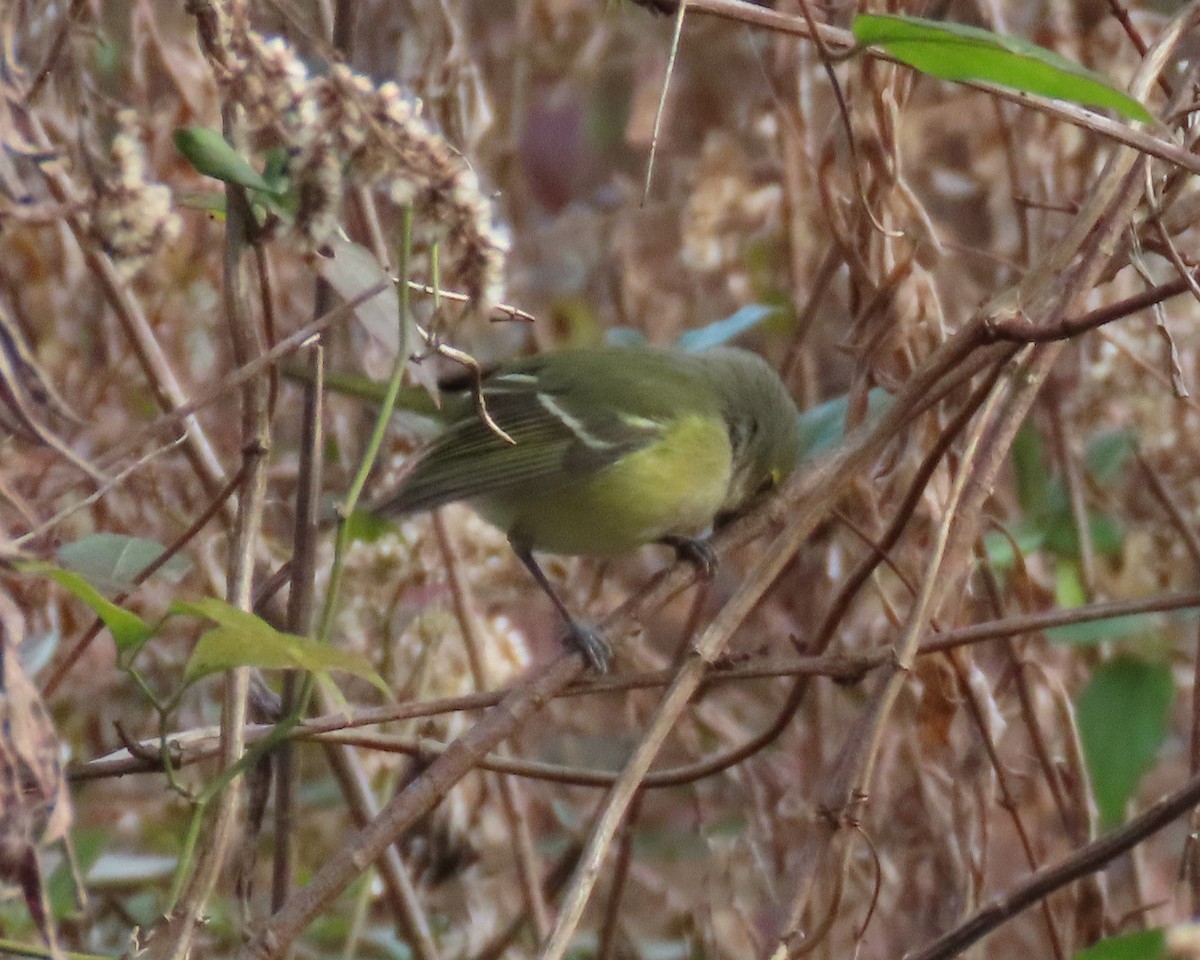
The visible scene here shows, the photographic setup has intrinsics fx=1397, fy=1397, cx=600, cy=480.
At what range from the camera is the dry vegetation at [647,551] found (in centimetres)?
121

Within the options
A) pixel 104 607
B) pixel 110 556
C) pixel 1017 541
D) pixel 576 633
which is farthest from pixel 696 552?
pixel 104 607

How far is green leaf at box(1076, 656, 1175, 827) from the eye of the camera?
199 cm

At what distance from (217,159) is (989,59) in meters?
0.62

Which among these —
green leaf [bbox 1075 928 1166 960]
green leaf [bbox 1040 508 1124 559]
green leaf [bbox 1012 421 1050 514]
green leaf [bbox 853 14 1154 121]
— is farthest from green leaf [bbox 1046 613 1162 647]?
green leaf [bbox 853 14 1154 121]

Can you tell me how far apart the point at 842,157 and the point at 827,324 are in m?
1.29

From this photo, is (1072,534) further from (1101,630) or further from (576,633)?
(576,633)

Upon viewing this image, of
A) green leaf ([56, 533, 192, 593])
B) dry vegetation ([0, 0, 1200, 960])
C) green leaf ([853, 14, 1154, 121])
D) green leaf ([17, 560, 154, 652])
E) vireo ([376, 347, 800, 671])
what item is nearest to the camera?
green leaf ([17, 560, 154, 652])

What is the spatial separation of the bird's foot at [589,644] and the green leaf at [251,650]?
77 cm

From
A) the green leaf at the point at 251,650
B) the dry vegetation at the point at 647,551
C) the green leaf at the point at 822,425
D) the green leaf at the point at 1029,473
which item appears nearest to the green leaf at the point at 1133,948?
the dry vegetation at the point at 647,551

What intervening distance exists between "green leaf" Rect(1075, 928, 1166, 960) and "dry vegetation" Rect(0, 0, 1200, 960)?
0.09 m

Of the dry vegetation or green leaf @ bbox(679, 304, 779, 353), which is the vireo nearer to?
the dry vegetation

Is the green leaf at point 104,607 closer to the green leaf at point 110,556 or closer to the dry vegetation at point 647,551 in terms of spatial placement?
the dry vegetation at point 647,551

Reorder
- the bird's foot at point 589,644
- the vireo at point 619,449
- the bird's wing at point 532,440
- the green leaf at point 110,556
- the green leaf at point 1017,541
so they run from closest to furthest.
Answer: the green leaf at point 110,556 → the bird's foot at point 589,644 → the green leaf at point 1017,541 → the bird's wing at point 532,440 → the vireo at point 619,449

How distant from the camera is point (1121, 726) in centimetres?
202
